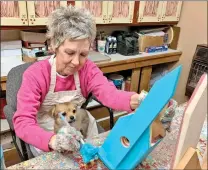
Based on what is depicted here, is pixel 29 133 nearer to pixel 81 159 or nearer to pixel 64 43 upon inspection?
pixel 81 159

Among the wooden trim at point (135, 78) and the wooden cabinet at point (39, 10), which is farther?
the wooden trim at point (135, 78)

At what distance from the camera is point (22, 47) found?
1.70m

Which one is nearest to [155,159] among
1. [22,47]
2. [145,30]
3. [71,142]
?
[71,142]

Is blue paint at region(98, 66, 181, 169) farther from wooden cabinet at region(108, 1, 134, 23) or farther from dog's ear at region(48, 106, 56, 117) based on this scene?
wooden cabinet at region(108, 1, 134, 23)

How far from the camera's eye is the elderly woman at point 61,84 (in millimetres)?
830

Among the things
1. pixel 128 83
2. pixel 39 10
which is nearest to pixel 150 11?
pixel 128 83

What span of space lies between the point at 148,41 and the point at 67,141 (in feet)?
5.48

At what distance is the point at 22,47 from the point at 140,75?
3.70 ft

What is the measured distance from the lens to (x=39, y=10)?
5.10ft

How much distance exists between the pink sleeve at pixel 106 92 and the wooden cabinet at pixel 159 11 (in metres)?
1.11

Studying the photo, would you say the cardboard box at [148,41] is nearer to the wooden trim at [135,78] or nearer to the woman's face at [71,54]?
the wooden trim at [135,78]

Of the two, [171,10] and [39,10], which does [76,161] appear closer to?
[39,10]

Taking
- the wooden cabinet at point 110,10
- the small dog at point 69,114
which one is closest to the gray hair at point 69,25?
the small dog at point 69,114

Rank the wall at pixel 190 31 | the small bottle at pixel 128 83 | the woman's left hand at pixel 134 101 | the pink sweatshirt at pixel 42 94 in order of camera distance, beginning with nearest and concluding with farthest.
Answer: the pink sweatshirt at pixel 42 94, the woman's left hand at pixel 134 101, the wall at pixel 190 31, the small bottle at pixel 128 83
